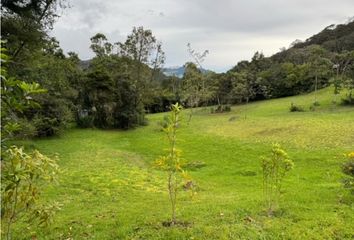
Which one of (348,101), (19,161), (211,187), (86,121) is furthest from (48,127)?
(348,101)

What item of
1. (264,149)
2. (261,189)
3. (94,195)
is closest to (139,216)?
(94,195)

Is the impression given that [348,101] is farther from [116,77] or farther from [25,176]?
[25,176]

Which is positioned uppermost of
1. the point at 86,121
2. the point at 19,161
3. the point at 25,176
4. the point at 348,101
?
the point at 19,161

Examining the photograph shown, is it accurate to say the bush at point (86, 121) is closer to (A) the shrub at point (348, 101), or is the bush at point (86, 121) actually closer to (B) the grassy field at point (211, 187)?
(B) the grassy field at point (211, 187)

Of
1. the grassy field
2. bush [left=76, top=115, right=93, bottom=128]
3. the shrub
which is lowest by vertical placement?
the grassy field

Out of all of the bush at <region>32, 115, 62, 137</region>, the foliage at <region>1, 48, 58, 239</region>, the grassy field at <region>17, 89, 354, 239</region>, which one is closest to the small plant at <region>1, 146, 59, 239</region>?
the foliage at <region>1, 48, 58, 239</region>

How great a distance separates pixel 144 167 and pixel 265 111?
29955mm

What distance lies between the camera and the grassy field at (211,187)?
8.93 metres

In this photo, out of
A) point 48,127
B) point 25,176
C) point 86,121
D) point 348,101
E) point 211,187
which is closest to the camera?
point 25,176

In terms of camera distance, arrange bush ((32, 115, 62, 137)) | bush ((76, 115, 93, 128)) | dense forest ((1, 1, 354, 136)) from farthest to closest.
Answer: bush ((76, 115, 93, 128)), bush ((32, 115, 62, 137)), dense forest ((1, 1, 354, 136))

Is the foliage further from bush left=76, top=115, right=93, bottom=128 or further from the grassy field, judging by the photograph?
bush left=76, top=115, right=93, bottom=128

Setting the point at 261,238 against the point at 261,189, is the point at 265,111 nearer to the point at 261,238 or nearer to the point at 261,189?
the point at 261,189

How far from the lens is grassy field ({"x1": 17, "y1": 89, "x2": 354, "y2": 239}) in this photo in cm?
893

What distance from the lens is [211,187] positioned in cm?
1598
